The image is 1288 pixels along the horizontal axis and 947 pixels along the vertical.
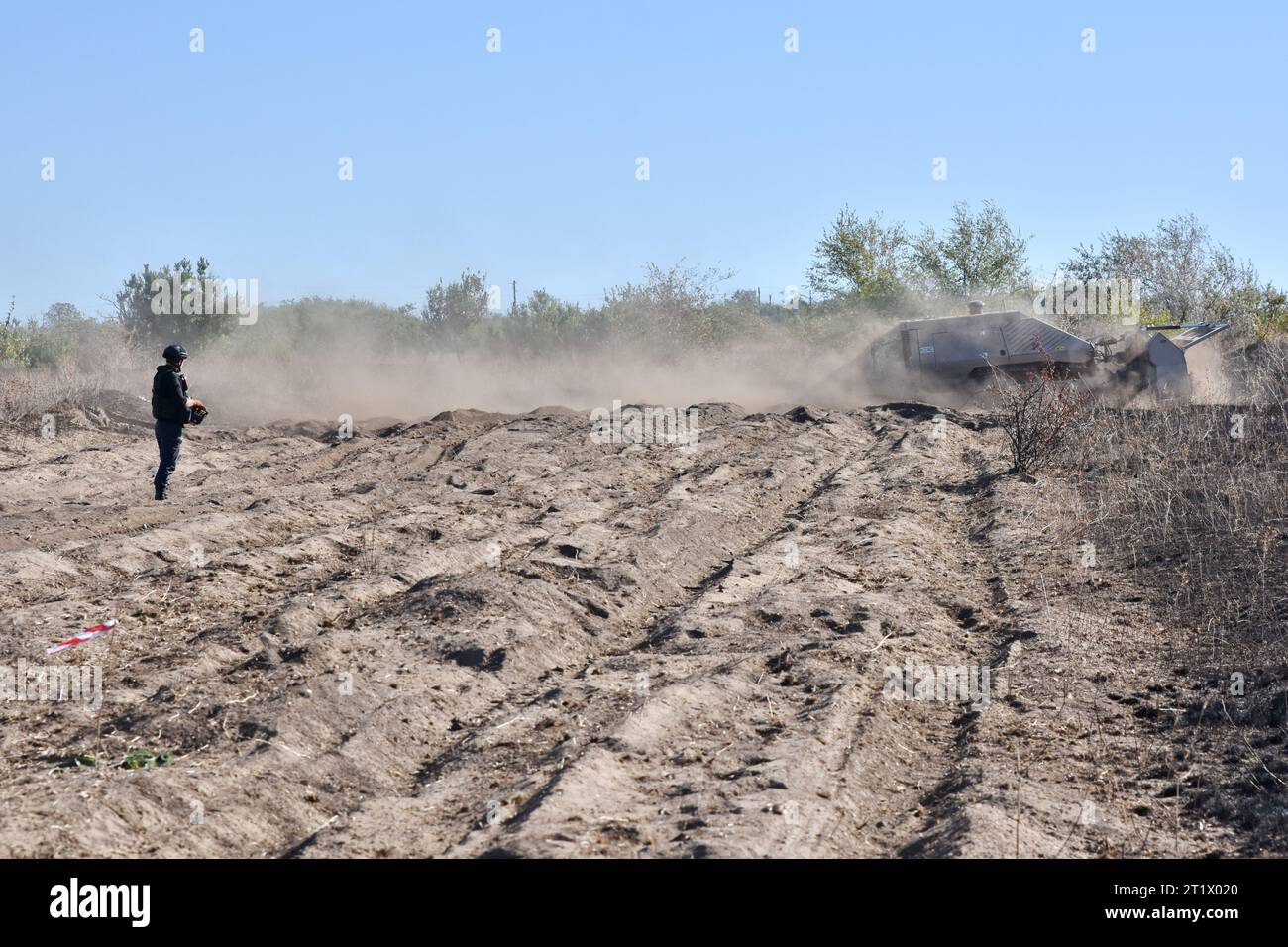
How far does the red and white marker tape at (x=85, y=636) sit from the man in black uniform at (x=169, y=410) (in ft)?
18.1

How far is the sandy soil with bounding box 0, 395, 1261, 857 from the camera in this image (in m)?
5.60

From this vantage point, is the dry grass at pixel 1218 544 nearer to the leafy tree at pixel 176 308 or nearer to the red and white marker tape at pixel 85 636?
the red and white marker tape at pixel 85 636

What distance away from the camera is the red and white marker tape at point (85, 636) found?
838 cm

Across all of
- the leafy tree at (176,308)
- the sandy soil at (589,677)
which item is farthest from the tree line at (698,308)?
the sandy soil at (589,677)

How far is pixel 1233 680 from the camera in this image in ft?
25.1

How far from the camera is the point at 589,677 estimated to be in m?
7.92

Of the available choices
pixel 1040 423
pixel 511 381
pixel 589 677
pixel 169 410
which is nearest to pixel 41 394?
pixel 169 410

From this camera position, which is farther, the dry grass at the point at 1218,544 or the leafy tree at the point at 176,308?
the leafy tree at the point at 176,308

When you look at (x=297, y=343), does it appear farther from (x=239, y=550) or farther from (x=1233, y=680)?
(x=1233, y=680)

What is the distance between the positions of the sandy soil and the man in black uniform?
0.56 meters

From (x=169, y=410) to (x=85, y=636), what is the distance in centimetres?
593

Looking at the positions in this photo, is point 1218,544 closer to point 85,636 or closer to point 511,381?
point 85,636

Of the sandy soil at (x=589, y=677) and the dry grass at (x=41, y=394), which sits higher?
the dry grass at (x=41, y=394)
